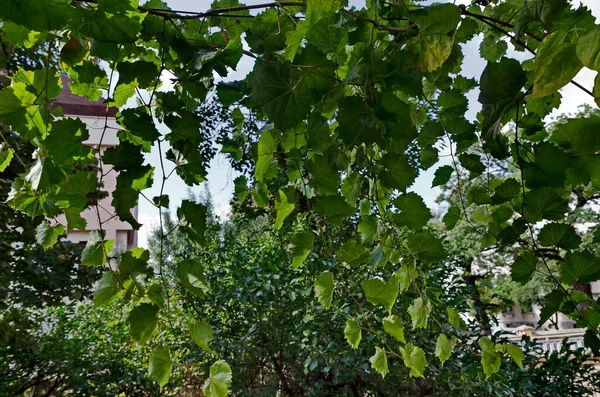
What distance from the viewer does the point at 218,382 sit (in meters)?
0.48

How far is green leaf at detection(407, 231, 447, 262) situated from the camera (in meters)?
0.61

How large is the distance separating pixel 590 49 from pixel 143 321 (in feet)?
1.44

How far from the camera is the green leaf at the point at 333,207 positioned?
0.58 meters

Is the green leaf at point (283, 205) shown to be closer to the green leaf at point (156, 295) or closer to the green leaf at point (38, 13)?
the green leaf at point (156, 295)

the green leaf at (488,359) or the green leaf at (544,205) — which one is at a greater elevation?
the green leaf at (544,205)

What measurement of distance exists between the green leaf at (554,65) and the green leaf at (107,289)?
0.43 metres

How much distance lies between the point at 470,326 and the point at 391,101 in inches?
87.3

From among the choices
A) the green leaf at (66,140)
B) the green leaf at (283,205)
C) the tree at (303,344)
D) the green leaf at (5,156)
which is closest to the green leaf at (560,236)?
the green leaf at (283,205)

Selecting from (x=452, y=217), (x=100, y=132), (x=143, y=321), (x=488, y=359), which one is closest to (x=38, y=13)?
(x=143, y=321)

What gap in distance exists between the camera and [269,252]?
2.42m

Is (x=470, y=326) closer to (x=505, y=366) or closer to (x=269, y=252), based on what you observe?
(x=505, y=366)

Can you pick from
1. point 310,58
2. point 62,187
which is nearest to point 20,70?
point 62,187

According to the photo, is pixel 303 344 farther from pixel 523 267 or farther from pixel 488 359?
pixel 523 267

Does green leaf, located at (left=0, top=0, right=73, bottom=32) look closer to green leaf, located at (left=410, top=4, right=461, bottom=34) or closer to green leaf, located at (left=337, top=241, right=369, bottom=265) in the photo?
green leaf, located at (left=410, top=4, right=461, bottom=34)
